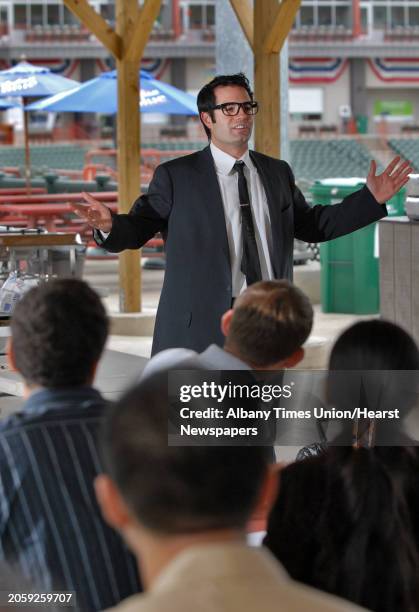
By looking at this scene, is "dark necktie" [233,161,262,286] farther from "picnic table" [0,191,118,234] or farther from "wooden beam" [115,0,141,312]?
"picnic table" [0,191,118,234]

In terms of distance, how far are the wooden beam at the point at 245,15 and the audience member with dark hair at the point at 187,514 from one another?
577cm

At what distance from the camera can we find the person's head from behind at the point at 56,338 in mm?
2000

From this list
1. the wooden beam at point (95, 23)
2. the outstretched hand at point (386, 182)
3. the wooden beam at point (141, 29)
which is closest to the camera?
the outstretched hand at point (386, 182)

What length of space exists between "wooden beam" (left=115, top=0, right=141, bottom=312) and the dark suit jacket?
4720 mm

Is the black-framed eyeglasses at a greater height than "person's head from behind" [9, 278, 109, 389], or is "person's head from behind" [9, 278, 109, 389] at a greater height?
the black-framed eyeglasses

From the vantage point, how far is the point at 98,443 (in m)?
1.97

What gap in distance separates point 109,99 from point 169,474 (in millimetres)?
11833

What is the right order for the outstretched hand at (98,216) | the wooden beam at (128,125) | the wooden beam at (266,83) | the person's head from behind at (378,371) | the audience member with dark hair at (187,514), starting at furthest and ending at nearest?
the wooden beam at (128,125), the wooden beam at (266,83), the outstretched hand at (98,216), the person's head from behind at (378,371), the audience member with dark hair at (187,514)

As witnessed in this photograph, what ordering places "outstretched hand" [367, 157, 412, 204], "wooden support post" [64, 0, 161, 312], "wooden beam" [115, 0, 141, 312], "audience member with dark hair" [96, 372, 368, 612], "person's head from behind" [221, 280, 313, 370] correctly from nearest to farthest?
"audience member with dark hair" [96, 372, 368, 612] → "person's head from behind" [221, 280, 313, 370] → "outstretched hand" [367, 157, 412, 204] → "wooden support post" [64, 0, 161, 312] → "wooden beam" [115, 0, 141, 312]

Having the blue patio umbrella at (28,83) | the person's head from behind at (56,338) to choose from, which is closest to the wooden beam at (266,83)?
the person's head from behind at (56,338)

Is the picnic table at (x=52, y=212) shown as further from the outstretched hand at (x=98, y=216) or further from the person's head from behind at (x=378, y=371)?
the person's head from behind at (x=378, y=371)

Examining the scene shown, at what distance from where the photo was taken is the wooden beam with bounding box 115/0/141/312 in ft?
28.0

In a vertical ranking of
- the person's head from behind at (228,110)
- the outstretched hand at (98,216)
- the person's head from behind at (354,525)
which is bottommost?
the person's head from behind at (354,525)
